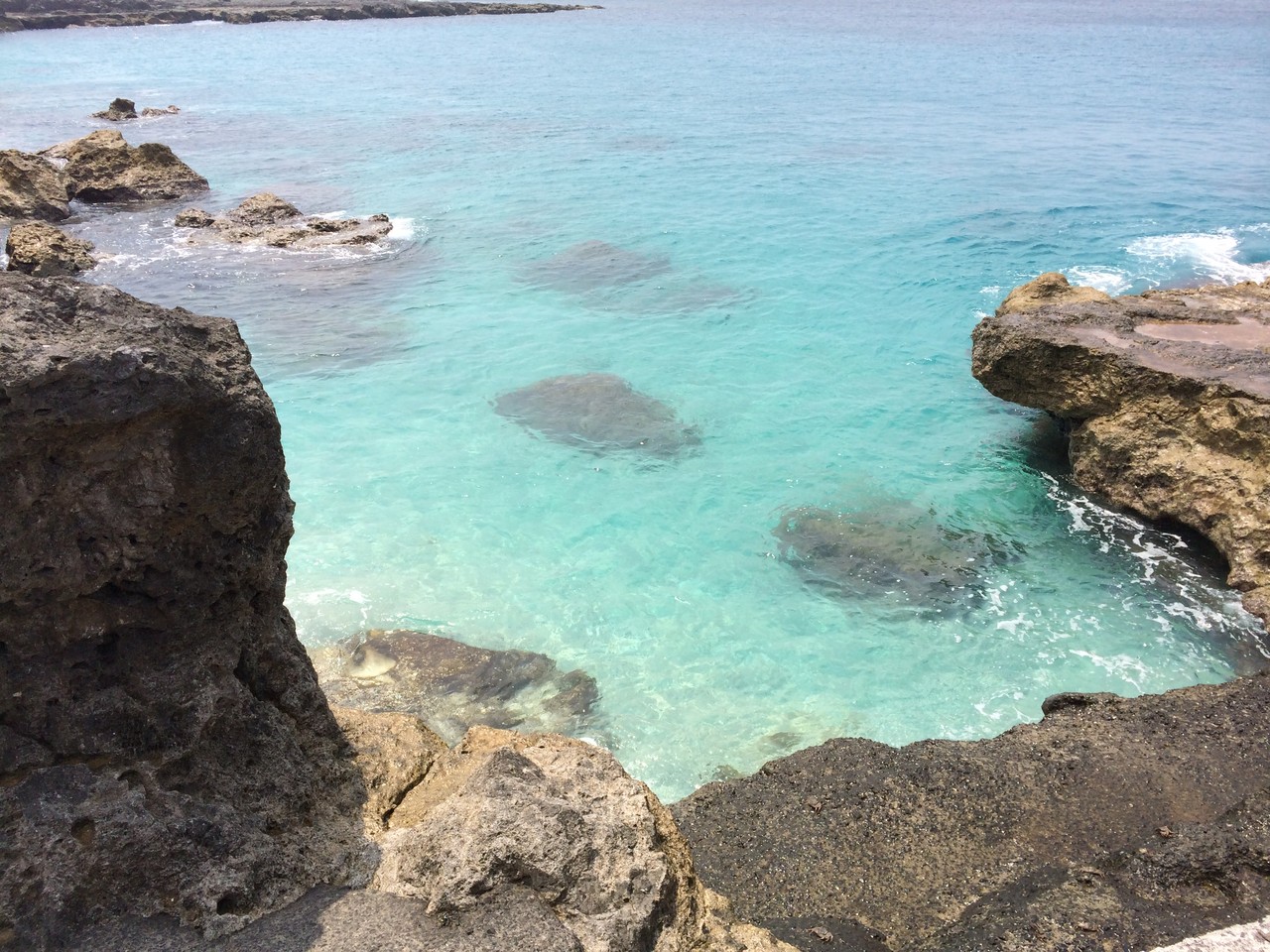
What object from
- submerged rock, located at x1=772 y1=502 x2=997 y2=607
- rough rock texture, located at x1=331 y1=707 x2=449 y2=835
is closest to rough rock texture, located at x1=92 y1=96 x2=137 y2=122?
submerged rock, located at x1=772 y1=502 x2=997 y2=607

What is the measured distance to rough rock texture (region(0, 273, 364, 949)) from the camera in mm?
3252

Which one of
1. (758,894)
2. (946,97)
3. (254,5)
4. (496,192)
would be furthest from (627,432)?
(254,5)

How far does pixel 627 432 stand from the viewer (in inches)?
515

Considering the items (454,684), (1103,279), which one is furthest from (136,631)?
(1103,279)

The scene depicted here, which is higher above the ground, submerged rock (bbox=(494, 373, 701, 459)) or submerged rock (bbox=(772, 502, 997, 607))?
submerged rock (bbox=(494, 373, 701, 459))

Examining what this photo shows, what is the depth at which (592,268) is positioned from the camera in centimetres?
1981

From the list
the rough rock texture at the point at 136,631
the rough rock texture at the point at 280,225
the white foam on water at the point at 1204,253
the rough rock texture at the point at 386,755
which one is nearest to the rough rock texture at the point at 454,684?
the rough rock texture at the point at 386,755

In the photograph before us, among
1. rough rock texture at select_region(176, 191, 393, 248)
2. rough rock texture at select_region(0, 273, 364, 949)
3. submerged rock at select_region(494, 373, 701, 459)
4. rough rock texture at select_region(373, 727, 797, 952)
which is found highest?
rough rock texture at select_region(0, 273, 364, 949)

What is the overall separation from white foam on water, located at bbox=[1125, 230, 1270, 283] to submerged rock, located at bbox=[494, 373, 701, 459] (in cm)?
1260

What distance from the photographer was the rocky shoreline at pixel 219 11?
6894 centimetres

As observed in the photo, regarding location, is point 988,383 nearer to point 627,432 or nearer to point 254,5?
point 627,432

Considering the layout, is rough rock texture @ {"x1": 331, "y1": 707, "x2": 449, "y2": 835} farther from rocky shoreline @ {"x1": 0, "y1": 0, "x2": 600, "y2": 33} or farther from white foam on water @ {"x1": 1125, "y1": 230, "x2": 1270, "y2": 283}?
rocky shoreline @ {"x1": 0, "y1": 0, "x2": 600, "y2": 33}

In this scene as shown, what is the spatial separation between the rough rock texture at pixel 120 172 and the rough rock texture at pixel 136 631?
2360 centimetres

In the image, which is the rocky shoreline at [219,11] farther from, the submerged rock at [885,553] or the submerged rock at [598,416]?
the submerged rock at [885,553]
